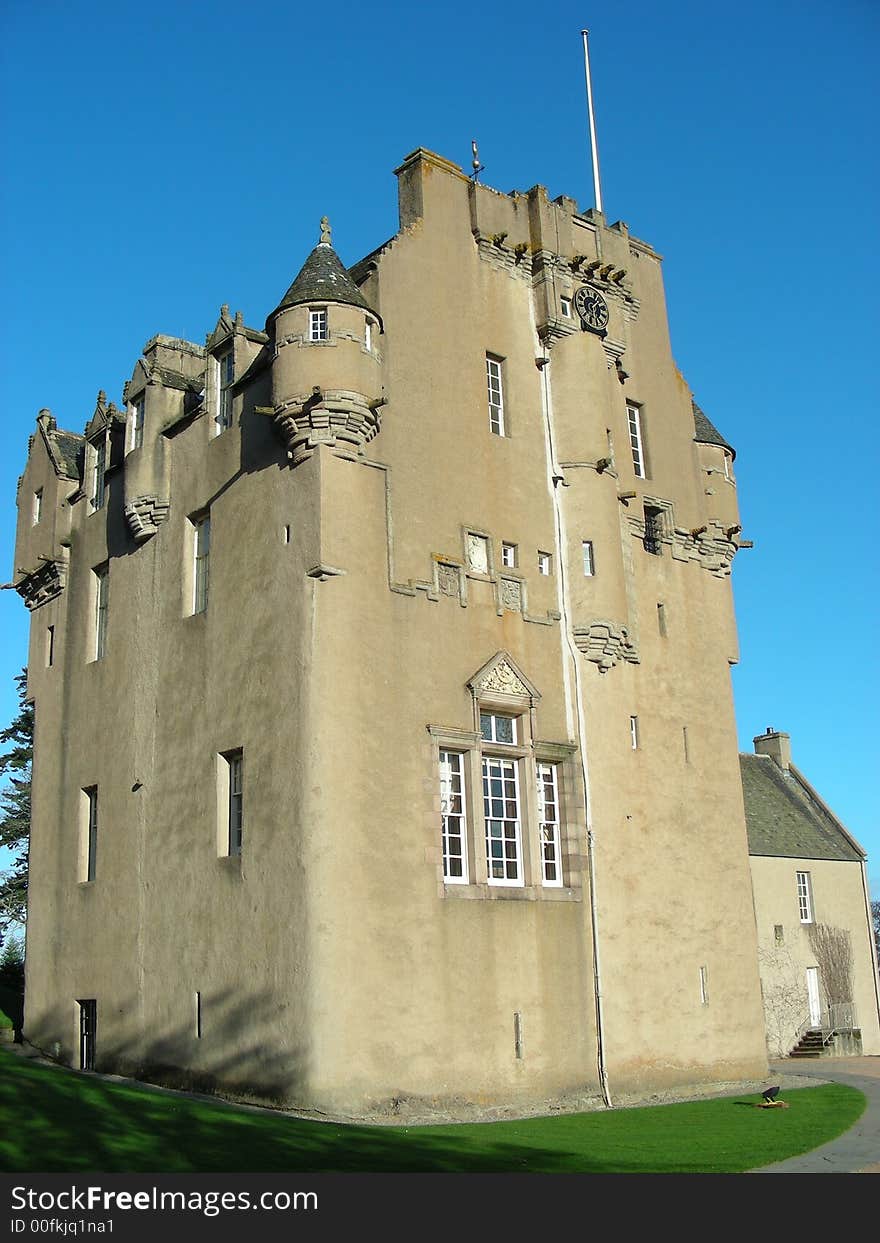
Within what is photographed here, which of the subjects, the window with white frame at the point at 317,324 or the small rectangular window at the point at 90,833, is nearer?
the window with white frame at the point at 317,324

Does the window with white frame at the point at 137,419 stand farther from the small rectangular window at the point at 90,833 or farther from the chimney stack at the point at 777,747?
the chimney stack at the point at 777,747

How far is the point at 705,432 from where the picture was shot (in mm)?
31938

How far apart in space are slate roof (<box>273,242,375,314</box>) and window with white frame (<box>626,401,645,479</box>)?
8591 mm

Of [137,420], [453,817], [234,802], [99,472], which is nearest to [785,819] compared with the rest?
[453,817]

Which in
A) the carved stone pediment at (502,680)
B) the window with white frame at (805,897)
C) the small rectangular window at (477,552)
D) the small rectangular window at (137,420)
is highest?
the small rectangular window at (137,420)

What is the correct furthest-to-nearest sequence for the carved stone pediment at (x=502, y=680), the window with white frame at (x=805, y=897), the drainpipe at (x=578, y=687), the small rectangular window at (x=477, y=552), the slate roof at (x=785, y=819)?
the slate roof at (x=785, y=819) < the window with white frame at (x=805, y=897) < the small rectangular window at (x=477, y=552) < the drainpipe at (x=578, y=687) < the carved stone pediment at (x=502, y=680)

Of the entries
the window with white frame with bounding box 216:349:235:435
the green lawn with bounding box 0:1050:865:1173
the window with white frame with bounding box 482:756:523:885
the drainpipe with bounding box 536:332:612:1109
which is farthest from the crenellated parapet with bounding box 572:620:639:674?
the green lawn with bounding box 0:1050:865:1173

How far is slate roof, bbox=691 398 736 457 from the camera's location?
3177 cm

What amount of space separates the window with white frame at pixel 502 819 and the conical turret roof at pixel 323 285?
9.24m

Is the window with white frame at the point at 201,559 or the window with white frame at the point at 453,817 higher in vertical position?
the window with white frame at the point at 201,559

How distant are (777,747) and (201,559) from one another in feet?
100

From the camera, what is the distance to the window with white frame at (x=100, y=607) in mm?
29594

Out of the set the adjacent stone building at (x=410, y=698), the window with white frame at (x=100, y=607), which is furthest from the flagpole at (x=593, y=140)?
the window with white frame at (x=100, y=607)

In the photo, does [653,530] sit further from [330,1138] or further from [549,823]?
[330,1138]
